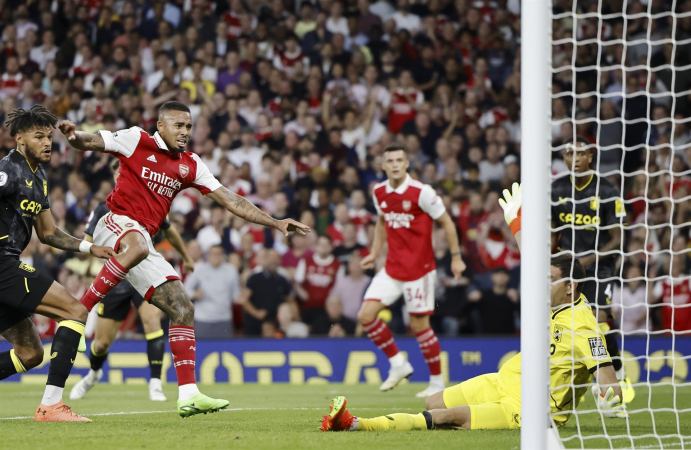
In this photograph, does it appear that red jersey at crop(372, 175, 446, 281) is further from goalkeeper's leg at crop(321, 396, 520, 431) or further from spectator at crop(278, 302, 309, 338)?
goalkeeper's leg at crop(321, 396, 520, 431)

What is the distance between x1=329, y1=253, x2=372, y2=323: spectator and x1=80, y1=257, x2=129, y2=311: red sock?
6261 mm

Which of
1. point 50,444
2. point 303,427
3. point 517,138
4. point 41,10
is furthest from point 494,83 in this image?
point 50,444

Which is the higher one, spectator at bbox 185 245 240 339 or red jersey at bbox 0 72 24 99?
red jersey at bbox 0 72 24 99

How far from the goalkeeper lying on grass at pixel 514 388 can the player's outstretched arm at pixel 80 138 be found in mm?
2407

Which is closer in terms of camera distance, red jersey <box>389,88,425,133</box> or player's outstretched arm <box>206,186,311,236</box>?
player's outstretched arm <box>206,186,311,236</box>

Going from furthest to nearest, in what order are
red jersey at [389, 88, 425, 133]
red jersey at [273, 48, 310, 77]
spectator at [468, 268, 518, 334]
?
red jersey at [273, 48, 310, 77], red jersey at [389, 88, 425, 133], spectator at [468, 268, 518, 334]

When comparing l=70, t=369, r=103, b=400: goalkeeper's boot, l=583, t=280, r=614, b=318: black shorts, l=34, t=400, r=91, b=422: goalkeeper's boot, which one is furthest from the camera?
l=70, t=369, r=103, b=400: goalkeeper's boot

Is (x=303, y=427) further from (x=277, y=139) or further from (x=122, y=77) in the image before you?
(x=122, y=77)

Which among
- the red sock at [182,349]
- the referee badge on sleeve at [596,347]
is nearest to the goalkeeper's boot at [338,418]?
the red sock at [182,349]

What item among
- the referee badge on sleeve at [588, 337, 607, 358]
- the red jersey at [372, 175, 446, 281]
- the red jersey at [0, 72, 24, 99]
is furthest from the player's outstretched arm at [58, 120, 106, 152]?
the red jersey at [0, 72, 24, 99]

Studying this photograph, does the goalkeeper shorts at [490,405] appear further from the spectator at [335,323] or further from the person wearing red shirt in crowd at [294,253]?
the person wearing red shirt in crowd at [294,253]

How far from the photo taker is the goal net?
6.60 metres

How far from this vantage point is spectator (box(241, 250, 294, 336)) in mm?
12750

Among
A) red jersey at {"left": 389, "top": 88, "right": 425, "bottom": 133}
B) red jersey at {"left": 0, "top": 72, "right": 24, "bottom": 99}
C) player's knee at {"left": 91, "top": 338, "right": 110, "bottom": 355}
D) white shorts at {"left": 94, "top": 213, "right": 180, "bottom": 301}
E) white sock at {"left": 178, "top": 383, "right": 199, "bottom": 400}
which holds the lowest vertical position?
white sock at {"left": 178, "top": 383, "right": 199, "bottom": 400}
